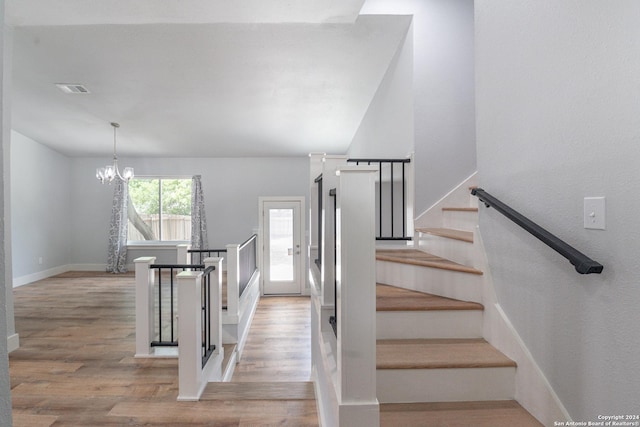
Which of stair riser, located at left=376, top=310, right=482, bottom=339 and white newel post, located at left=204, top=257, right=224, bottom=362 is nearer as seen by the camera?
stair riser, located at left=376, top=310, right=482, bottom=339

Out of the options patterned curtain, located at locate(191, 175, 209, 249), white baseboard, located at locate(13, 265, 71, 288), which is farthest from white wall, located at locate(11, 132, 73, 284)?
patterned curtain, located at locate(191, 175, 209, 249)

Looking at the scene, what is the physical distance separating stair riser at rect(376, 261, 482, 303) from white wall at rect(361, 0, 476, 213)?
89 centimetres

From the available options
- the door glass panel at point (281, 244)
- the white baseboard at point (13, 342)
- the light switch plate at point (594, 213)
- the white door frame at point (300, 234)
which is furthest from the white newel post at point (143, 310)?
the door glass panel at point (281, 244)

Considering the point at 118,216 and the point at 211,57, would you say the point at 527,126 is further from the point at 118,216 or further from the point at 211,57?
the point at 118,216

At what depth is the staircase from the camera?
1.60 meters

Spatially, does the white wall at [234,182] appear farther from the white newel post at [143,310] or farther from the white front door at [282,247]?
the white newel post at [143,310]

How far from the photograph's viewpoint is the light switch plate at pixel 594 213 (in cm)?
124

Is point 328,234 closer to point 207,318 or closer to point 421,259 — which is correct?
point 421,259

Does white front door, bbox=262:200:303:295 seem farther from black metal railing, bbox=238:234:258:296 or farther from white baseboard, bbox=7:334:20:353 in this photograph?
white baseboard, bbox=7:334:20:353

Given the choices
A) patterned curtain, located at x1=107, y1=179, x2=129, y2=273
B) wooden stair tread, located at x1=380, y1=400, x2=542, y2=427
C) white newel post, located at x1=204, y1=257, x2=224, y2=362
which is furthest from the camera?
patterned curtain, located at x1=107, y1=179, x2=129, y2=273

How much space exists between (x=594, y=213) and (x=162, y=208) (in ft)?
25.4

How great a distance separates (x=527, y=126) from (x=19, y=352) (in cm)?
444

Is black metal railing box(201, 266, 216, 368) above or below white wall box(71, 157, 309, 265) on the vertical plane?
below

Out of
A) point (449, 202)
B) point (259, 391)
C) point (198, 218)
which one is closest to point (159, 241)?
point (198, 218)
